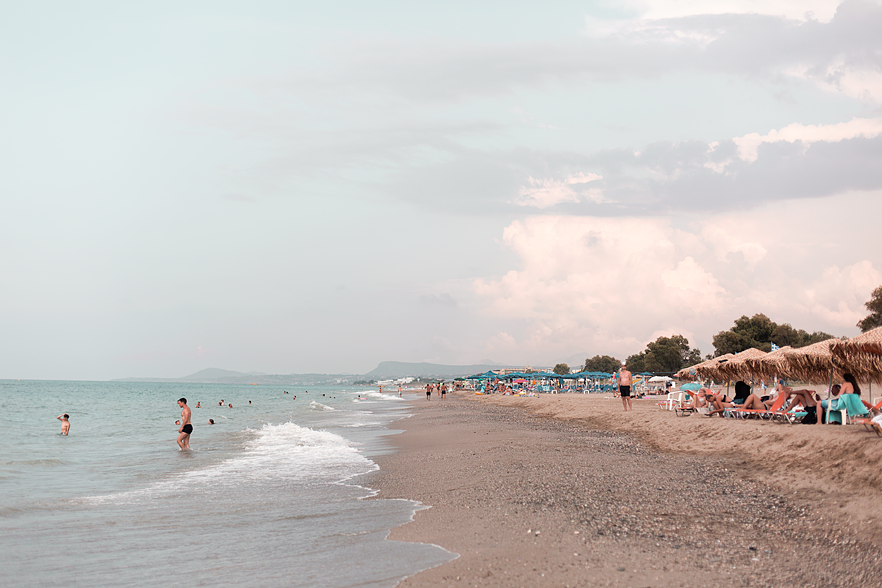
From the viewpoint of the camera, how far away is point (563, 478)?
9273 mm

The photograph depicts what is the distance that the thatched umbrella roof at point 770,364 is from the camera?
16891 mm

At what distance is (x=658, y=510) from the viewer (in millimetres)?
7152

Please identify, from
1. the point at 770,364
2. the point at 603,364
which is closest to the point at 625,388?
the point at 770,364

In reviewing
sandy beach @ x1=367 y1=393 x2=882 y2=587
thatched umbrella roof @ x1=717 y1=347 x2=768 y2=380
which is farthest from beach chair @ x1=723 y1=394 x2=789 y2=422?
thatched umbrella roof @ x1=717 y1=347 x2=768 y2=380

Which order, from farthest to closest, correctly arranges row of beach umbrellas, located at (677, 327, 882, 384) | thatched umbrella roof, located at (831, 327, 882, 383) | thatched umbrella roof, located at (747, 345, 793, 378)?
thatched umbrella roof, located at (747, 345, 793, 378) → row of beach umbrellas, located at (677, 327, 882, 384) → thatched umbrella roof, located at (831, 327, 882, 383)

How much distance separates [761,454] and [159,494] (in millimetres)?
10886

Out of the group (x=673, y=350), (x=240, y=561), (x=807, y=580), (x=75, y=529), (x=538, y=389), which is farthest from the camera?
(x=673, y=350)

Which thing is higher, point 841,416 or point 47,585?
point 841,416

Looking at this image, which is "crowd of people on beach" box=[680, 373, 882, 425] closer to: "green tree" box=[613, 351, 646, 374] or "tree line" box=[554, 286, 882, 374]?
"tree line" box=[554, 286, 882, 374]

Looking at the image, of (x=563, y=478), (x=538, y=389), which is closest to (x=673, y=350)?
(x=538, y=389)

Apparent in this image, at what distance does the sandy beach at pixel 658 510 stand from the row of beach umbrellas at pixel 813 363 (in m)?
1.68

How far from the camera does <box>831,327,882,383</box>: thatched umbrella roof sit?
1096 cm

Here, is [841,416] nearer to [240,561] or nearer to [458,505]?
[458,505]

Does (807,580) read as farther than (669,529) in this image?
No
